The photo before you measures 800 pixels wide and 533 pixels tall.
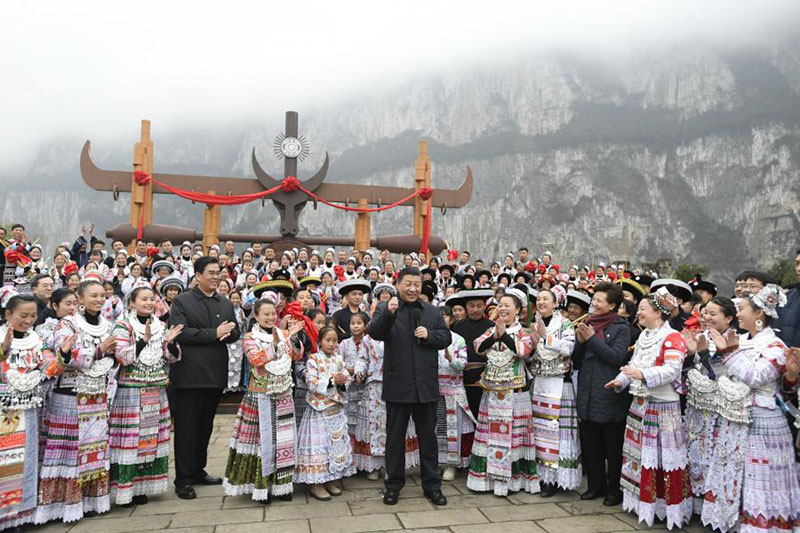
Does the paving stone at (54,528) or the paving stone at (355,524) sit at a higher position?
the paving stone at (355,524)

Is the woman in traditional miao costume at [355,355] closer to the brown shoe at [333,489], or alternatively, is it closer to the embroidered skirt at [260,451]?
the brown shoe at [333,489]

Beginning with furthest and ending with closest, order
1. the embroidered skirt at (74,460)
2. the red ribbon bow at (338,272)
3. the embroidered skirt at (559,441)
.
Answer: the red ribbon bow at (338,272) < the embroidered skirt at (559,441) < the embroidered skirt at (74,460)

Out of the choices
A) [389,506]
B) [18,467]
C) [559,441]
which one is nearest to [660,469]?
[559,441]

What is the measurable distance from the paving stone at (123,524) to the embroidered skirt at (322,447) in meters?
1.04

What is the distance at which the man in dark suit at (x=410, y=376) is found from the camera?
4172 millimetres

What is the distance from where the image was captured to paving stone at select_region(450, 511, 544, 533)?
3.65 metres

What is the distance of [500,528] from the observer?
3.71 m

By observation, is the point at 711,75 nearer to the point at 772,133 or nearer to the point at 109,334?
the point at 772,133

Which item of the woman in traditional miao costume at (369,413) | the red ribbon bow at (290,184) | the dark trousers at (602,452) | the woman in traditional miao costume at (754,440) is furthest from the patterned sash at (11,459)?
the red ribbon bow at (290,184)

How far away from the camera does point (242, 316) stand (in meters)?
7.45

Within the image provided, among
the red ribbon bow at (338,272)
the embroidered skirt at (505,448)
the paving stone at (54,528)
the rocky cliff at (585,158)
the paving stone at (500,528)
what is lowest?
the paving stone at (500,528)

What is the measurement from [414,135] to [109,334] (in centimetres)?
7931

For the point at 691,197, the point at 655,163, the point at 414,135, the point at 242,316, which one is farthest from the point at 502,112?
the point at 242,316

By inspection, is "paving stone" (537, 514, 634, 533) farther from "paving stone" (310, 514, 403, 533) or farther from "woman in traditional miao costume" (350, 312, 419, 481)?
"woman in traditional miao costume" (350, 312, 419, 481)
